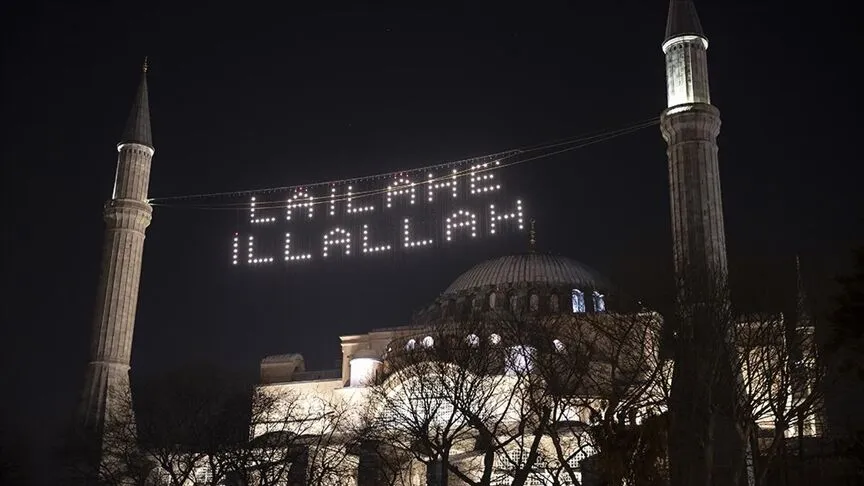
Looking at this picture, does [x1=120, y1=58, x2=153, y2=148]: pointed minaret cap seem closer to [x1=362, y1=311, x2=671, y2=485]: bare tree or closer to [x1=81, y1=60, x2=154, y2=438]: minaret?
[x1=81, y1=60, x2=154, y2=438]: minaret

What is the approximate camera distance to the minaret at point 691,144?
30.0 meters

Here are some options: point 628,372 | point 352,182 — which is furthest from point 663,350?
point 352,182

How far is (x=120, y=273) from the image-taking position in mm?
38250

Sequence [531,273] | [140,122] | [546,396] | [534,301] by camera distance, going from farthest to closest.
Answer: [531,273]
[534,301]
[140,122]
[546,396]

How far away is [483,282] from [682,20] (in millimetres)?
17687

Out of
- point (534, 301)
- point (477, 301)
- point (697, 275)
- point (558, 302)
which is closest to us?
point (697, 275)

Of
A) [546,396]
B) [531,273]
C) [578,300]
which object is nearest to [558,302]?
[578,300]

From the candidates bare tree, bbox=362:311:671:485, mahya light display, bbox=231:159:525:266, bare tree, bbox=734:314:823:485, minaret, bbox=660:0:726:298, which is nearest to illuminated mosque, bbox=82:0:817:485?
minaret, bbox=660:0:726:298

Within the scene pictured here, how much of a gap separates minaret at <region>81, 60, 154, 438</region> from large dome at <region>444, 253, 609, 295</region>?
1605cm

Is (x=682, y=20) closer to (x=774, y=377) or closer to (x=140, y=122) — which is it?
(x=774, y=377)

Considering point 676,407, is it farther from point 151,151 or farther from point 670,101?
point 151,151

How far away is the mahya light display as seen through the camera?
1193 inches

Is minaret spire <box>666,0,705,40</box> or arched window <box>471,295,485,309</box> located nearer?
minaret spire <box>666,0,705,40</box>

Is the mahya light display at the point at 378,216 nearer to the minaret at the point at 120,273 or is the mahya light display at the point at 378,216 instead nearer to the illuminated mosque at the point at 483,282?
the illuminated mosque at the point at 483,282
